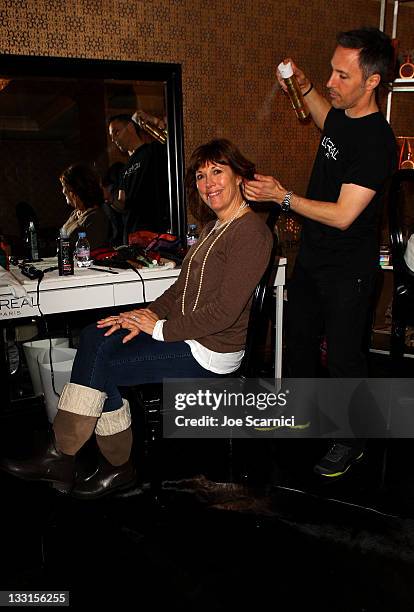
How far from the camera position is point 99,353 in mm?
1701

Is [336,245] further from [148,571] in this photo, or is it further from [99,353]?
[148,571]

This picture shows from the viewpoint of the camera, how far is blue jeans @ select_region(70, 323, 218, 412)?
1704 mm

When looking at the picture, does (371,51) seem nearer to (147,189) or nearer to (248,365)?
(248,365)

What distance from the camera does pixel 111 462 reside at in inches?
75.5

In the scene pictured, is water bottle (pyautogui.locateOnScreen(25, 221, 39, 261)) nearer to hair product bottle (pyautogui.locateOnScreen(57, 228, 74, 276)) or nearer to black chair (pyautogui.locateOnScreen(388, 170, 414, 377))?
hair product bottle (pyautogui.locateOnScreen(57, 228, 74, 276))

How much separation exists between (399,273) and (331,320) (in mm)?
432

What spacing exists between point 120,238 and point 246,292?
1157 millimetres

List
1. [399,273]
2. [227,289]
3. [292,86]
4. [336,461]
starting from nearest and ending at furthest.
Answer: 1. [227,289]
2. [336,461]
3. [399,273]
4. [292,86]

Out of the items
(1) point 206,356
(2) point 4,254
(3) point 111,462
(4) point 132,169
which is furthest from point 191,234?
(3) point 111,462

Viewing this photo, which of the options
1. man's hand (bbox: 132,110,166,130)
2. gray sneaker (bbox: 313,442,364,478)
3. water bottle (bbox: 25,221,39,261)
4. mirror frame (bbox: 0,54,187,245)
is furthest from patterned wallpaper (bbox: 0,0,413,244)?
gray sneaker (bbox: 313,442,364,478)

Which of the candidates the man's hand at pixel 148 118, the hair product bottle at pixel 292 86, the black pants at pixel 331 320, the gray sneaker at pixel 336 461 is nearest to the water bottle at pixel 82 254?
the man's hand at pixel 148 118

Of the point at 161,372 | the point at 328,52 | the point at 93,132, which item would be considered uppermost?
the point at 328,52

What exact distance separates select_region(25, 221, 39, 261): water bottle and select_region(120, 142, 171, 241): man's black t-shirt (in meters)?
0.43

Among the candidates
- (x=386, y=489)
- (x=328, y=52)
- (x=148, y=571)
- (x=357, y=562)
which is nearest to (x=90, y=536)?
(x=148, y=571)
